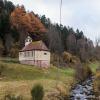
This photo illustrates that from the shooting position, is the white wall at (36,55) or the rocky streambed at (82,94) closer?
the rocky streambed at (82,94)

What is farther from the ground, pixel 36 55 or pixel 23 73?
pixel 36 55

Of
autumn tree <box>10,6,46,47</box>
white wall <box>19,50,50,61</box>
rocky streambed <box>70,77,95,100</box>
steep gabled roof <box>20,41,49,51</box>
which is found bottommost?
rocky streambed <box>70,77,95,100</box>

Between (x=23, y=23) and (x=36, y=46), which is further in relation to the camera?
(x=23, y=23)

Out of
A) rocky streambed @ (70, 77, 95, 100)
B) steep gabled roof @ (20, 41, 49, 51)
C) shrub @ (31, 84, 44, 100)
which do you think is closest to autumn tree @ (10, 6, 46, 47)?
steep gabled roof @ (20, 41, 49, 51)

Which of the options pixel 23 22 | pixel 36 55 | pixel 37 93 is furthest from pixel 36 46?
pixel 37 93

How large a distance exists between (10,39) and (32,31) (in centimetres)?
1674

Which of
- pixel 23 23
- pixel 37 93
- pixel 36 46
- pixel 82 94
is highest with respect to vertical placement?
pixel 23 23

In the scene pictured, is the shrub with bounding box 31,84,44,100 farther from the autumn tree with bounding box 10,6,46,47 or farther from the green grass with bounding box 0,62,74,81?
the autumn tree with bounding box 10,6,46,47

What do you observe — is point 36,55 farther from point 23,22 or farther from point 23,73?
point 23,22

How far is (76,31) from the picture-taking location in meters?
172

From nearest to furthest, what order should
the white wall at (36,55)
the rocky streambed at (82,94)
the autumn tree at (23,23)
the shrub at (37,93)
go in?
the shrub at (37,93) < the rocky streambed at (82,94) < the white wall at (36,55) < the autumn tree at (23,23)

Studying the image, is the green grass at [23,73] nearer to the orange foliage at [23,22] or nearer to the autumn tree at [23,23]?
the autumn tree at [23,23]

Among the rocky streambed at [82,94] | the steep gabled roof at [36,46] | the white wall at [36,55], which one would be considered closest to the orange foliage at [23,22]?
the steep gabled roof at [36,46]

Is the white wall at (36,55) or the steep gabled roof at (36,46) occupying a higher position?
the steep gabled roof at (36,46)
